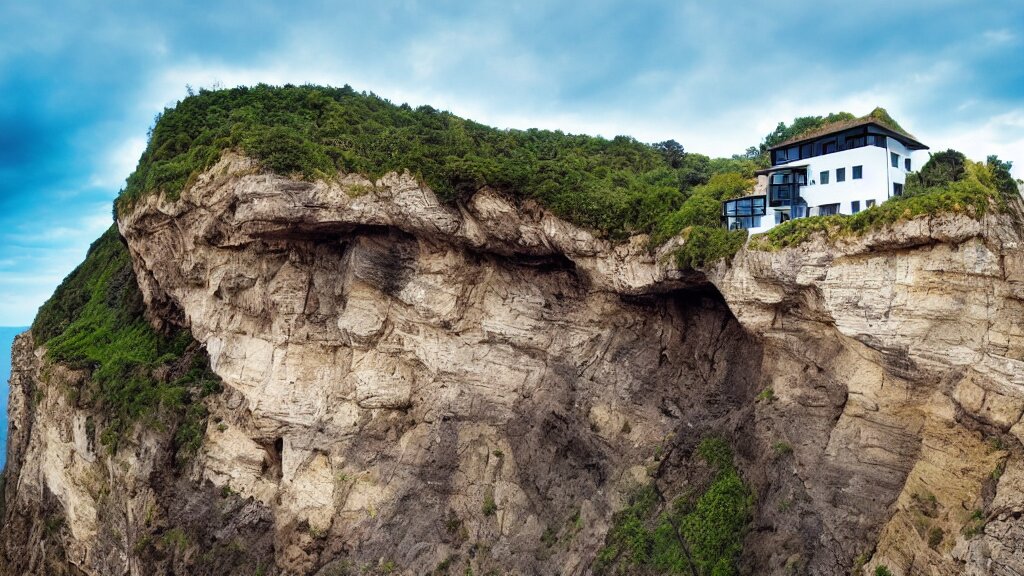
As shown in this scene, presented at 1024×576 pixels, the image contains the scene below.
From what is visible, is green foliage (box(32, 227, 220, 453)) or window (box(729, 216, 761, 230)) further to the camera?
green foliage (box(32, 227, 220, 453))

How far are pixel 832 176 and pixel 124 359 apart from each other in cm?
2994

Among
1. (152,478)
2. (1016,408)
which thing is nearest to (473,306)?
(152,478)

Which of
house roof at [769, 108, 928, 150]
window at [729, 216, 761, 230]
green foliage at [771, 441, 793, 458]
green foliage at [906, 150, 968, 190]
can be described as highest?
house roof at [769, 108, 928, 150]

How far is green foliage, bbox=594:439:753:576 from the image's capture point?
21.3 m

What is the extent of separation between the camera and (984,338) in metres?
17.8

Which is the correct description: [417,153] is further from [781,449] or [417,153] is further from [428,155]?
[781,449]

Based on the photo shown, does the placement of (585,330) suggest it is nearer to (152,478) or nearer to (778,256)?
(778,256)

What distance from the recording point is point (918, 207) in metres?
18.3

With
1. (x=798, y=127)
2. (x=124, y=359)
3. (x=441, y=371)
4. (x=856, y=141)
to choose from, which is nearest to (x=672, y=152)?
(x=798, y=127)

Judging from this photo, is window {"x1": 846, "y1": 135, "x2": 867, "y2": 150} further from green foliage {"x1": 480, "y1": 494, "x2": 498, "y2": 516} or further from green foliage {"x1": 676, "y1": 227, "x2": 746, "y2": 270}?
green foliage {"x1": 480, "y1": 494, "x2": 498, "y2": 516}

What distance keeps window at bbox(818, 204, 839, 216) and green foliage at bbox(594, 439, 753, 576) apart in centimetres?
807

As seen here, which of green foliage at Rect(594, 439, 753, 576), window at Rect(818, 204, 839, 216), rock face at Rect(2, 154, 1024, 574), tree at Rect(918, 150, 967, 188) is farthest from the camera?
window at Rect(818, 204, 839, 216)

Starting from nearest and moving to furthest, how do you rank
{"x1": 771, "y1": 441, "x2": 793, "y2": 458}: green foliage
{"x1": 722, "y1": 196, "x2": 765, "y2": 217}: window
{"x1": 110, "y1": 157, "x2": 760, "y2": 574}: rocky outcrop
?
{"x1": 771, "y1": 441, "x2": 793, "y2": 458}: green foliage, {"x1": 722, "y1": 196, "x2": 765, "y2": 217}: window, {"x1": 110, "y1": 157, "x2": 760, "y2": 574}: rocky outcrop

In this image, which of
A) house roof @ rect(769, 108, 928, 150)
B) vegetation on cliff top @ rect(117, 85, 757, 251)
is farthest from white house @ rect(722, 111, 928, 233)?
vegetation on cliff top @ rect(117, 85, 757, 251)
